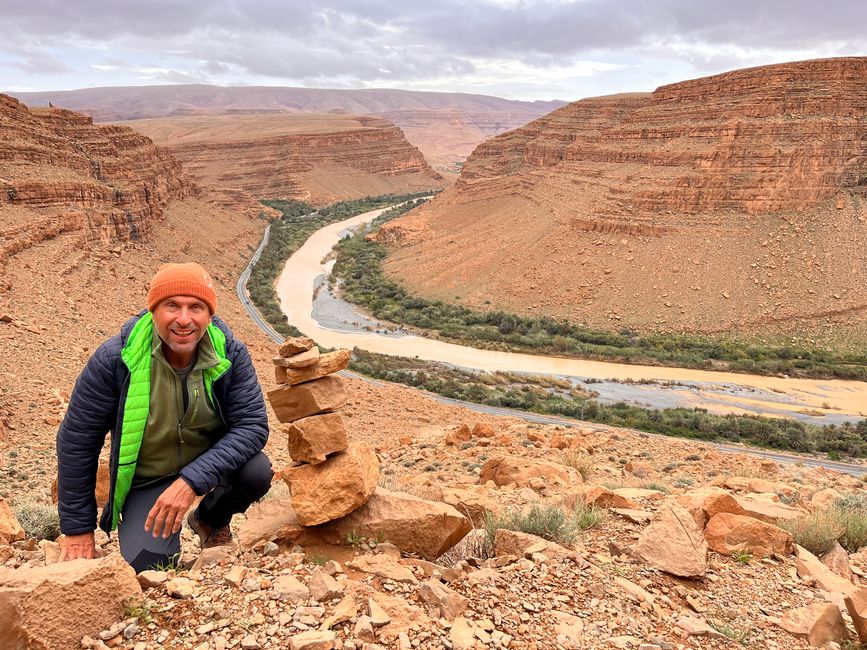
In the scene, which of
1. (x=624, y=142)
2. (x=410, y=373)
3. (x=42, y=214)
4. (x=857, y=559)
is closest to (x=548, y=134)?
(x=624, y=142)

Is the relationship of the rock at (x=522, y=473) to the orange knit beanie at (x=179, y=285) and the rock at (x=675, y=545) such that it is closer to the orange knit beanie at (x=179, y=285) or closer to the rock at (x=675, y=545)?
the rock at (x=675, y=545)

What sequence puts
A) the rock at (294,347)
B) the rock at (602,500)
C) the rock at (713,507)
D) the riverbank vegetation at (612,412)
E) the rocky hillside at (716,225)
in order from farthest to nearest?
the rocky hillside at (716,225), the riverbank vegetation at (612,412), the rock at (602,500), the rock at (713,507), the rock at (294,347)

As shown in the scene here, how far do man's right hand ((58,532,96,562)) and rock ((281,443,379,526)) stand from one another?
1.44 metres

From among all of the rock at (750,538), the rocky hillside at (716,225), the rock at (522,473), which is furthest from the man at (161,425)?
the rocky hillside at (716,225)

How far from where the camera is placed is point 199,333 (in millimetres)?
3684

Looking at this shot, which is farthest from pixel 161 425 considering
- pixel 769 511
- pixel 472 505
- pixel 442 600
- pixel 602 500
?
pixel 769 511

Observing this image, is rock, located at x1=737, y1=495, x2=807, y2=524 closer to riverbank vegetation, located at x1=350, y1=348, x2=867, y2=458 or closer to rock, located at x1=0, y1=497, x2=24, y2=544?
rock, located at x1=0, y1=497, x2=24, y2=544

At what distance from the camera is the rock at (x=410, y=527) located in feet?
15.8

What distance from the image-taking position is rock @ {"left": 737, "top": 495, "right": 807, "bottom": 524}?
6.05 metres

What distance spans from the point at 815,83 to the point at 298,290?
40.2m

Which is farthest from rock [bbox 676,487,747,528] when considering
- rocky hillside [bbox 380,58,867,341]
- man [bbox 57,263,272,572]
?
rocky hillside [bbox 380,58,867,341]

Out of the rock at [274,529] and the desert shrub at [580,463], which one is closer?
the rock at [274,529]

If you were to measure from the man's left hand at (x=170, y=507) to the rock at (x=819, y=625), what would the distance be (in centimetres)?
396

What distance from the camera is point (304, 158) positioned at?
317ft
